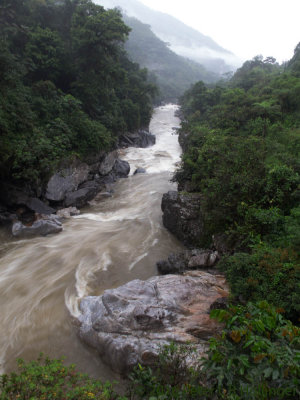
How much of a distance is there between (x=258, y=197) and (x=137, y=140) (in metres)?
18.6

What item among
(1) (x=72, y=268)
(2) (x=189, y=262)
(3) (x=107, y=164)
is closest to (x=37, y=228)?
(1) (x=72, y=268)

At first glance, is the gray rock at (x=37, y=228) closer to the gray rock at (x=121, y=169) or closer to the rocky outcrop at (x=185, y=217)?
the rocky outcrop at (x=185, y=217)

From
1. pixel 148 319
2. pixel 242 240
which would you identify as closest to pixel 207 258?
pixel 242 240

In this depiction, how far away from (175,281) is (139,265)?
210 centimetres

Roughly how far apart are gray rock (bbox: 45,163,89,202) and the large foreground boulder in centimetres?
733

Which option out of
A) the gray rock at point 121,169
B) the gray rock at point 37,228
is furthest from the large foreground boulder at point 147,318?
the gray rock at point 121,169

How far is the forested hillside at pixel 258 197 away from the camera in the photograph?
5.25m

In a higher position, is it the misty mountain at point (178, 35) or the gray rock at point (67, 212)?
the misty mountain at point (178, 35)

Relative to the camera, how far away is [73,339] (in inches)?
223

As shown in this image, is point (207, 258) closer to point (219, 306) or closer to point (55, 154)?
point (219, 306)

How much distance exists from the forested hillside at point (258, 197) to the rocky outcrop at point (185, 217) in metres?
0.42

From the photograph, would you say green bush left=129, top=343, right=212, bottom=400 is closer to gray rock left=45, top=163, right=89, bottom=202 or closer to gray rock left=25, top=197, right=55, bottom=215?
gray rock left=25, top=197, right=55, bottom=215

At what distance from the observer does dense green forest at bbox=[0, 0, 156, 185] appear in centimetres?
1173

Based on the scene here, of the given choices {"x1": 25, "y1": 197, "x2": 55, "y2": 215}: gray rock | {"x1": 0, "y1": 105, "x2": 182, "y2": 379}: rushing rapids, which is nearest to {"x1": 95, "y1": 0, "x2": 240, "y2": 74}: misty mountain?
{"x1": 0, "y1": 105, "x2": 182, "y2": 379}: rushing rapids
